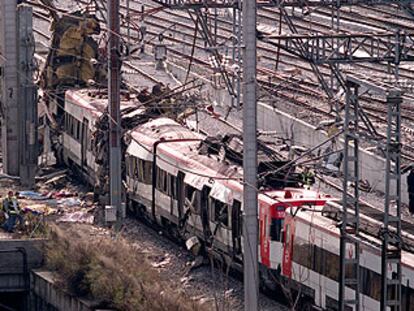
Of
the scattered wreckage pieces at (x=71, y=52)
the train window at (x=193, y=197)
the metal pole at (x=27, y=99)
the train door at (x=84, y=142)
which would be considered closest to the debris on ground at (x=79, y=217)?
the train window at (x=193, y=197)

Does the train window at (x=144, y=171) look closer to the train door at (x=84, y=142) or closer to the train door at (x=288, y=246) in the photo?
the train door at (x=84, y=142)

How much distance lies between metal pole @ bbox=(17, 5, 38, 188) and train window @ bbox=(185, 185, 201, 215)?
7.37m

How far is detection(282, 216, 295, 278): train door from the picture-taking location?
2409 centimetres

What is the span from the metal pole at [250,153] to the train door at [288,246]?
15.8 feet

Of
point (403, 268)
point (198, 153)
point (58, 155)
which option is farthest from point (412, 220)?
point (58, 155)

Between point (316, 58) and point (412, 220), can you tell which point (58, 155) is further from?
point (316, 58)

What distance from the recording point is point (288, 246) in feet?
79.3

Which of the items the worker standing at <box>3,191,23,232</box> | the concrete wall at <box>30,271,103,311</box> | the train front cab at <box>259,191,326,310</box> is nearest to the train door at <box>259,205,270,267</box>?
the train front cab at <box>259,191,326,310</box>

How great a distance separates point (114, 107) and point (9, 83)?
32.2 ft

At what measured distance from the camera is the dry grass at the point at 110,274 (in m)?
21.4

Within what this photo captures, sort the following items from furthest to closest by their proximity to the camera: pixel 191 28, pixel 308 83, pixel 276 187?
1. pixel 191 28
2. pixel 308 83
3. pixel 276 187

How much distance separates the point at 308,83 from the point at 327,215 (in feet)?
67.9

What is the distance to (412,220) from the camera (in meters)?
29.2

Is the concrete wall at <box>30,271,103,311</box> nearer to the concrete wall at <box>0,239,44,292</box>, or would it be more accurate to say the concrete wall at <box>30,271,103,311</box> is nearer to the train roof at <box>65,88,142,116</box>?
the concrete wall at <box>0,239,44,292</box>
